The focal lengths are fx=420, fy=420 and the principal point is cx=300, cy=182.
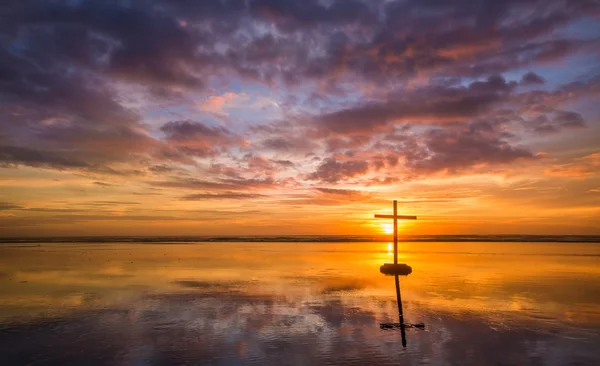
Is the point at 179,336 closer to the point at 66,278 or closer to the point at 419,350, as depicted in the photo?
the point at 419,350

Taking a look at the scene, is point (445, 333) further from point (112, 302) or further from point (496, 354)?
point (112, 302)

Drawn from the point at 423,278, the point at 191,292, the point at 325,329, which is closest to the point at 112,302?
the point at 191,292

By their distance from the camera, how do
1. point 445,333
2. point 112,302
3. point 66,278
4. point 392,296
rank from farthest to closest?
1. point 66,278
2. point 392,296
3. point 112,302
4. point 445,333

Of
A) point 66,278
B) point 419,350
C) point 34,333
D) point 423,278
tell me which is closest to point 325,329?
point 419,350

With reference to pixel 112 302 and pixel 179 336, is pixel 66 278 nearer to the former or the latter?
pixel 112 302

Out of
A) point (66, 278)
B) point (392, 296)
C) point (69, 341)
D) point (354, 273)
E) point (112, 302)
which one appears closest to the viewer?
point (69, 341)

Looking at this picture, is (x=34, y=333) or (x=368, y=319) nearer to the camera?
(x=34, y=333)

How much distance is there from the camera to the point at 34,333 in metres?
15.0

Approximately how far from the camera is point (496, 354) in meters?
12.5

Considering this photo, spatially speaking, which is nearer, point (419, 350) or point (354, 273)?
point (419, 350)

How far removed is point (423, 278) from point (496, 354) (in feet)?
63.0

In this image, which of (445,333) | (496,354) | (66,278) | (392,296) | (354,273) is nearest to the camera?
(496,354)

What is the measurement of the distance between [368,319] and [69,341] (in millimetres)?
10889

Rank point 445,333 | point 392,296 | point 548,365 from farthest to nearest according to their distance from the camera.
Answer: point 392,296 < point 445,333 < point 548,365
